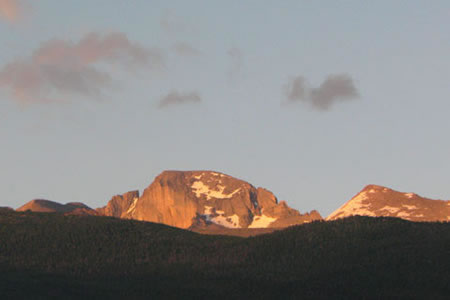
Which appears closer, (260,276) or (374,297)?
(374,297)

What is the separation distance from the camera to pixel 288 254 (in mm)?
80812

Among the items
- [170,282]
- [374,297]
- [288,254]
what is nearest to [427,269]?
[374,297]

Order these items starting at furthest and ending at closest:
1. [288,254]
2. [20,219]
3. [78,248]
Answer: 1. [20,219]
2. [78,248]
3. [288,254]

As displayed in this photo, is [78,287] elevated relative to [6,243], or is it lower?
lower

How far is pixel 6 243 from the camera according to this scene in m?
92.6

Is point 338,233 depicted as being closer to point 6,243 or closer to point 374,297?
point 374,297

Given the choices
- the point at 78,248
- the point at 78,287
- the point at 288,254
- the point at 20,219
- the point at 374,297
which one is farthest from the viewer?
the point at 20,219

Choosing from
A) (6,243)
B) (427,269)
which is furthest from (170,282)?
(6,243)

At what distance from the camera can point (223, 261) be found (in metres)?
80.0

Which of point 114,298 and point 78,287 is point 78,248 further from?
point 114,298

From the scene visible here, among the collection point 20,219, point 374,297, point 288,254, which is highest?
point 20,219

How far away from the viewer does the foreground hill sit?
64500 mm

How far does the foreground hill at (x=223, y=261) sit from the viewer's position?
64.5 meters

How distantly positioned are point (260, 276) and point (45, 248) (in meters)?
33.9
